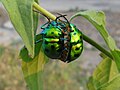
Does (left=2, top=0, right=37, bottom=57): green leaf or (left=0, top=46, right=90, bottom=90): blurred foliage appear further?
(left=0, top=46, right=90, bottom=90): blurred foliage

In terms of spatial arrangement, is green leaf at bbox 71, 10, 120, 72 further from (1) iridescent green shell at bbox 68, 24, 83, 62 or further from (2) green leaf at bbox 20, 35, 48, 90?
(2) green leaf at bbox 20, 35, 48, 90

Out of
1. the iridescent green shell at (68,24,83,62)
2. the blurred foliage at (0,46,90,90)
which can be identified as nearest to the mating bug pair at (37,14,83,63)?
the iridescent green shell at (68,24,83,62)

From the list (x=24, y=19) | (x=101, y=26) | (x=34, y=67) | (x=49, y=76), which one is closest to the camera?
(x=24, y=19)

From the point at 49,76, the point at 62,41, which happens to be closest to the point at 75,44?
the point at 62,41

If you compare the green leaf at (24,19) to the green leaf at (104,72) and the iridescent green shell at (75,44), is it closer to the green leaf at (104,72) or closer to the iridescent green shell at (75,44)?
the iridescent green shell at (75,44)

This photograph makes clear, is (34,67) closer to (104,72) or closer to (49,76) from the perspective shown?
(104,72)
